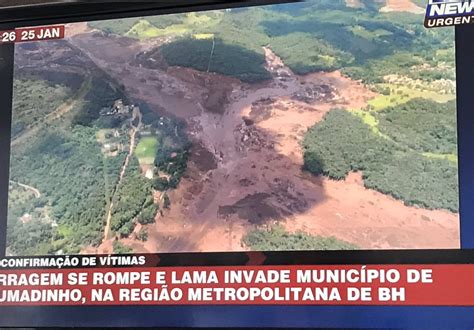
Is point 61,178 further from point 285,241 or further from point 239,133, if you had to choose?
point 285,241

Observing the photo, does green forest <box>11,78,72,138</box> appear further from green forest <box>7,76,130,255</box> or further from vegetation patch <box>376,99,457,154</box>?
vegetation patch <box>376,99,457,154</box>

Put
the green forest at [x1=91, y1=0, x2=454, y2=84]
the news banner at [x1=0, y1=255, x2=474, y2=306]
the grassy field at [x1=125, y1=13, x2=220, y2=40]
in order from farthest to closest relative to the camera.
Result: the grassy field at [x1=125, y1=13, x2=220, y2=40] → the green forest at [x1=91, y1=0, x2=454, y2=84] → the news banner at [x1=0, y1=255, x2=474, y2=306]

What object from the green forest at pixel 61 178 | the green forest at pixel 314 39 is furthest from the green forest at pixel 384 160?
the green forest at pixel 61 178

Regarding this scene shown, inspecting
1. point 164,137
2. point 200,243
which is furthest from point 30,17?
point 200,243

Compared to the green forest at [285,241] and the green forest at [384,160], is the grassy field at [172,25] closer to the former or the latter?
the green forest at [384,160]

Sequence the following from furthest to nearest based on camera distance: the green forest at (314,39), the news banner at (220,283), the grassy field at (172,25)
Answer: the grassy field at (172,25) < the green forest at (314,39) < the news banner at (220,283)

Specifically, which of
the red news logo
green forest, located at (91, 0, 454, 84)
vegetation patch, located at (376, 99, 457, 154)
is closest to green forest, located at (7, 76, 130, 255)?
→ the red news logo
